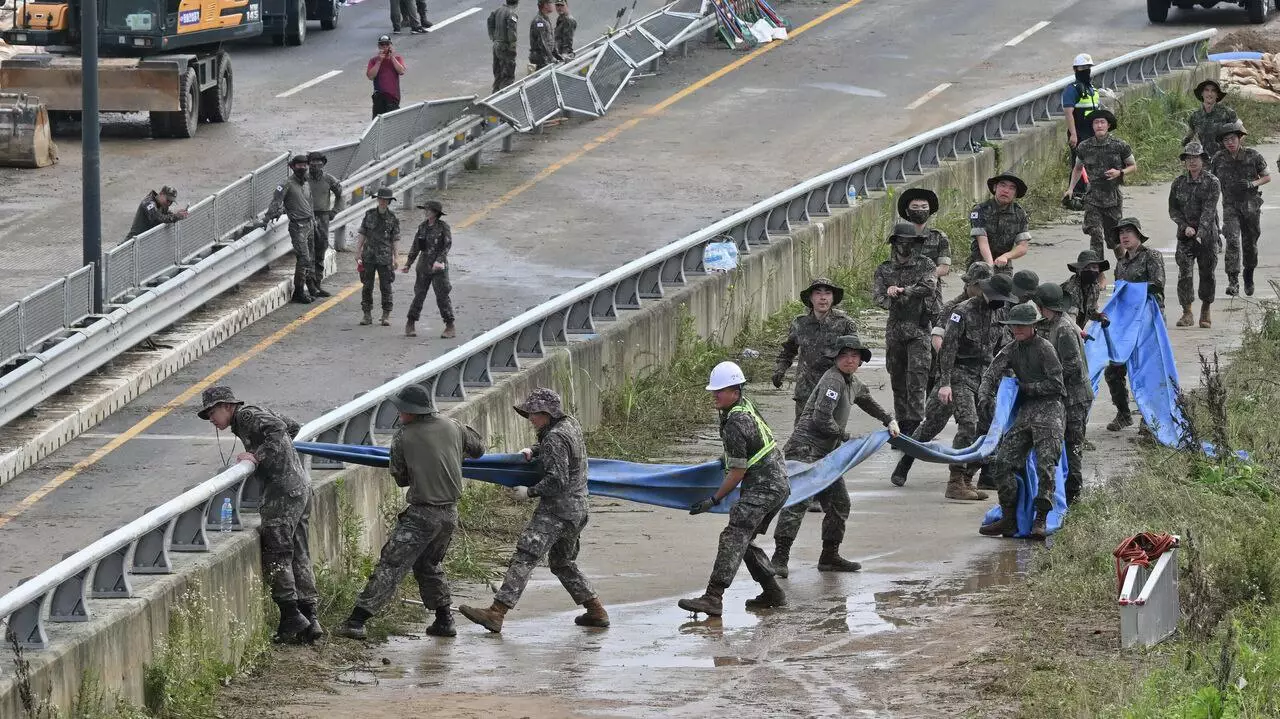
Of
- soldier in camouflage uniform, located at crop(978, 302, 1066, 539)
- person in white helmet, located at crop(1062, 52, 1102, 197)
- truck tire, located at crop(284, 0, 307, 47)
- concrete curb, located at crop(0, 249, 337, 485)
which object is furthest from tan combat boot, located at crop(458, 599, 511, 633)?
truck tire, located at crop(284, 0, 307, 47)

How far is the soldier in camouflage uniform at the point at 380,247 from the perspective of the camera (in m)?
22.9

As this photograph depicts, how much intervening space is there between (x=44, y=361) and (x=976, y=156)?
13.3 m

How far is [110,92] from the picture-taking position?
1259 inches

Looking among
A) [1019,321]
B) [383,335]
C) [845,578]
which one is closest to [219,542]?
[845,578]

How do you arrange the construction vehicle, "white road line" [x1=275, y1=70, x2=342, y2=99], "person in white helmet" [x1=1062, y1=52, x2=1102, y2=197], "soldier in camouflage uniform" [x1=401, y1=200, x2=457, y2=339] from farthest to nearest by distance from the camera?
"white road line" [x1=275, y1=70, x2=342, y2=99] < the construction vehicle < "person in white helmet" [x1=1062, y1=52, x2=1102, y2=197] < "soldier in camouflage uniform" [x1=401, y1=200, x2=457, y2=339]

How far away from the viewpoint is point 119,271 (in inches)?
864

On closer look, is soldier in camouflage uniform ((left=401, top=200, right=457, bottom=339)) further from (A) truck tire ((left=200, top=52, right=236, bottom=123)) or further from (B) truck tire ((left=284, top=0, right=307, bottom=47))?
(B) truck tire ((left=284, top=0, right=307, bottom=47))

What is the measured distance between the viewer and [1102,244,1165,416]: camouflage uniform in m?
17.7

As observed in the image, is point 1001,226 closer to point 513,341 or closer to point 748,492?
point 513,341

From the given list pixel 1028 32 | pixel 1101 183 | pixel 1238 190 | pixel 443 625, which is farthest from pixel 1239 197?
pixel 1028 32

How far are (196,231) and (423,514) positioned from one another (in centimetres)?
1228

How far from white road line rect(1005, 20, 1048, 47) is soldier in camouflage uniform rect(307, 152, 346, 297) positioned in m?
18.1

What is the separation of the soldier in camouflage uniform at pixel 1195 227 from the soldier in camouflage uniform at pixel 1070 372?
6188 millimetres

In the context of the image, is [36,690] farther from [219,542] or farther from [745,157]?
[745,157]
